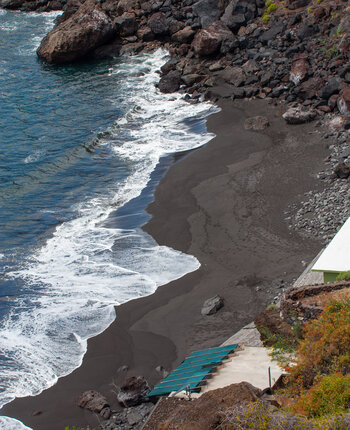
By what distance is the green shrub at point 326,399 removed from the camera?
12656mm

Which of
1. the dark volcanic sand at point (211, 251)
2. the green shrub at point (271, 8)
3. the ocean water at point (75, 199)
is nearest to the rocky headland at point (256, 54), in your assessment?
the green shrub at point (271, 8)

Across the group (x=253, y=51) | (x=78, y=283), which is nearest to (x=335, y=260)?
(x=78, y=283)

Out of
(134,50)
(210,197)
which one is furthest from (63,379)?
(134,50)

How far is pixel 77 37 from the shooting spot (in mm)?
52938

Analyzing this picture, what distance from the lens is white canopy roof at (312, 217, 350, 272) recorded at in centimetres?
1894

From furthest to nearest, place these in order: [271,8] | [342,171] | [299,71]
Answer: [271,8] < [299,71] < [342,171]

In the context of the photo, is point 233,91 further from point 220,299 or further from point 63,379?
point 63,379

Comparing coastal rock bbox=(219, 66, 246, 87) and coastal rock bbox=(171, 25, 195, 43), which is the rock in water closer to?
coastal rock bbox=(171, 25, 195, 43)

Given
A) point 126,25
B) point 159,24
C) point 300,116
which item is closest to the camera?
point 300,116

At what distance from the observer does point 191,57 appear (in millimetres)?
48250

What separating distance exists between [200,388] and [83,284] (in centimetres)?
932

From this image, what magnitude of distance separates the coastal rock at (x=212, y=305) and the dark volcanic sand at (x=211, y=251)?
0.29 meters

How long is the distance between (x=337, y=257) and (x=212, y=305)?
193 inches

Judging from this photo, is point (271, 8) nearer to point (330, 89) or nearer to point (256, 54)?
point (256, 54)
